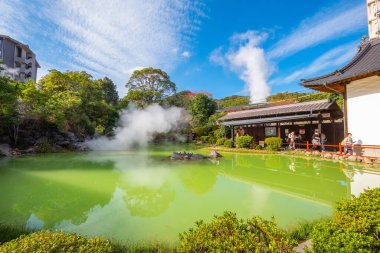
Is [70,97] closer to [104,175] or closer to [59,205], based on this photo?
[104,175]

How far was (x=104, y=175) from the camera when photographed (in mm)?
8484

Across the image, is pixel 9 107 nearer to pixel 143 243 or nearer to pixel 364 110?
pixel 143 243

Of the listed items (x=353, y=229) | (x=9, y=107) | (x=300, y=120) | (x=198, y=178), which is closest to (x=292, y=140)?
(x=300, y=120)

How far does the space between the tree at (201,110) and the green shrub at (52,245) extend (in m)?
25.1

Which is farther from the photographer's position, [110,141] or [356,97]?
[110,141]

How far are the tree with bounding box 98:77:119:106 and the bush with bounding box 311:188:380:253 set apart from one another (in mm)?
31882

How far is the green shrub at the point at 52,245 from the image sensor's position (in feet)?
5.85

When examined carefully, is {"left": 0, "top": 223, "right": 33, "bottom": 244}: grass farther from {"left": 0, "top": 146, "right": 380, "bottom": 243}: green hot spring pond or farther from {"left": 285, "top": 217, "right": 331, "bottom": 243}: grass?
{"left": 285, "top": 217, "right": 331, "bottom": 243}: grass

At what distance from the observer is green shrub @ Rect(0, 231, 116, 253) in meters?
1.78

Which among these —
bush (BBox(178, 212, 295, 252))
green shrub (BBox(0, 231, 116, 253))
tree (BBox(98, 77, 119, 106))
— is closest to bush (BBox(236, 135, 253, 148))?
bush (BBox(178, 212, 295, 252))

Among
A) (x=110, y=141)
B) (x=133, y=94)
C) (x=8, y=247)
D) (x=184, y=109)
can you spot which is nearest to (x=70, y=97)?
(x=110, y=141)

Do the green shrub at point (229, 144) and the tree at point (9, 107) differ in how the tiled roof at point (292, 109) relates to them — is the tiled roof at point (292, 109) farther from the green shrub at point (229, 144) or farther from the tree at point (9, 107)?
the tree at point (9, 107)

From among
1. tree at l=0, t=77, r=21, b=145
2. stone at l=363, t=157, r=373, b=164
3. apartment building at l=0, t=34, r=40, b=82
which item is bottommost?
stone at l=363, t=157, r=373, b=164

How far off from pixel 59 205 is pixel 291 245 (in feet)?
17.5
